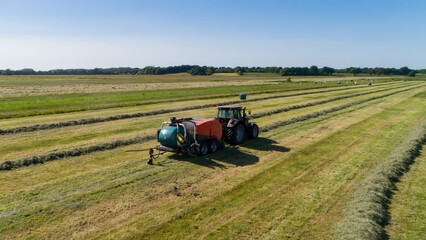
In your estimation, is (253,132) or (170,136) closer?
(170,136)

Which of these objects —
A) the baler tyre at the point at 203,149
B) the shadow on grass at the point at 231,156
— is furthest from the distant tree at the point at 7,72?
the baler tyre at the point at 203,149

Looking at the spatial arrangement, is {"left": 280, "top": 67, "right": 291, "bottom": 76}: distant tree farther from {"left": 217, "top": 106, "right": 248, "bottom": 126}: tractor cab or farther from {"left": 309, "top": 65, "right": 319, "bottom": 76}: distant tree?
{"left": 217, "top": 106, "right": 248, "bottom": 126}: tractor cab

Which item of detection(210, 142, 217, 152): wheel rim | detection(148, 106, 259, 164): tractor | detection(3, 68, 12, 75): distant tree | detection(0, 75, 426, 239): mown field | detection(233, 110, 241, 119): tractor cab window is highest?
detection(3, 68, 12, 75): distant tree

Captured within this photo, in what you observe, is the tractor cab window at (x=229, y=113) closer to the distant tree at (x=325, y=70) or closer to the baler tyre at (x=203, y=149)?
the baler tyre at (x=203, y=149)

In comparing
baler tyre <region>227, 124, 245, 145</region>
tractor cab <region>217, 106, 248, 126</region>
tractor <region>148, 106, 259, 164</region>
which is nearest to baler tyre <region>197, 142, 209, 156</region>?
tractor <region>148, 106, 259, 164</region>

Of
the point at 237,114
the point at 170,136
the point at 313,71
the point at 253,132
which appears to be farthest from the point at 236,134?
the point at 313,71

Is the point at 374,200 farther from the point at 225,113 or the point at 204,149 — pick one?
the point at 225,113
